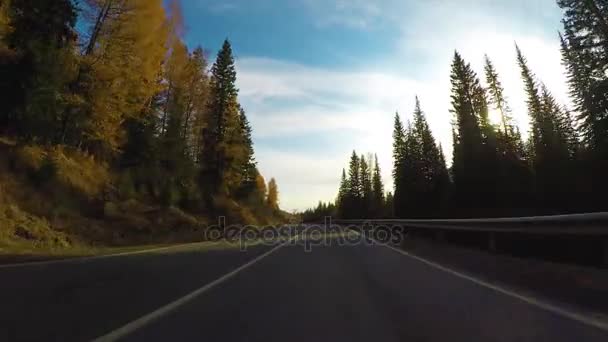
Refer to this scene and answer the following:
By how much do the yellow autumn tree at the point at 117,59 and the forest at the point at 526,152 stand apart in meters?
29.3

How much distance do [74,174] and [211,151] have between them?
26400mm

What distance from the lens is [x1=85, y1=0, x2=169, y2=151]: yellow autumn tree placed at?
81.5ft

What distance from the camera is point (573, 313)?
5.29 m

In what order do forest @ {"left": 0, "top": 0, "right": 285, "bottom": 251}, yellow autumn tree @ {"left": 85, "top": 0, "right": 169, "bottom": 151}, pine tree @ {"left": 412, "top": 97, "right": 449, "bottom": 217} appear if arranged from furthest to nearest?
pine tree @ {"left": 412, "top": 97, "right": 449, "bottom": 217}, yellow autumn tree @ {"left": 85, "top": 0, "right": 169, "bottom": 151}, forest @ {"left": 0, "top": 0, "right": 285, "bottom": 251}

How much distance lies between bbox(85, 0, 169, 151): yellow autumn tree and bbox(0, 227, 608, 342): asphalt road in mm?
17085

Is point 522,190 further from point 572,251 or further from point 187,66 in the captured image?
point 187,66

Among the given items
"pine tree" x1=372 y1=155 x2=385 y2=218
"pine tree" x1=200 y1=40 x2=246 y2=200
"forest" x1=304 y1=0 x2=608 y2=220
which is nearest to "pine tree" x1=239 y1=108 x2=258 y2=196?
"pine tree" x1=200 y1=40 x2=246 y2=200

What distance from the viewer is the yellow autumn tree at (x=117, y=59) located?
978 inches

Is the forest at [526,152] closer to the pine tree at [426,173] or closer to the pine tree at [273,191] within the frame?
the pine tree at [426,173]

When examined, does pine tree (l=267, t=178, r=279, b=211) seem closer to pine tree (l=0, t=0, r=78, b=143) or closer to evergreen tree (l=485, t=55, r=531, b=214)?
evergreen tree (l=485, t=55, r=531, b=214)

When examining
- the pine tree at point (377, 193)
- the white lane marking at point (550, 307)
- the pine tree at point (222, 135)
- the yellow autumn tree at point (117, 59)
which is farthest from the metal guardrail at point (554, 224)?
the pine tree at point (377, 193)

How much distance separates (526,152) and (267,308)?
73972 mm

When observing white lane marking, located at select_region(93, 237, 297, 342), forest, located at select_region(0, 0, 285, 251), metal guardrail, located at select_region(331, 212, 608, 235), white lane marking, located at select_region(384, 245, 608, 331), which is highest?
forest, located at select_region(0, 0, 285, 251)

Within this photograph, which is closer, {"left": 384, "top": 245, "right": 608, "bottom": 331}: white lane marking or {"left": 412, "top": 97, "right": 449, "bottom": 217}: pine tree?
{"left": 384, "top": 245, "right": 608, "bottom": 331}: white lane marking
